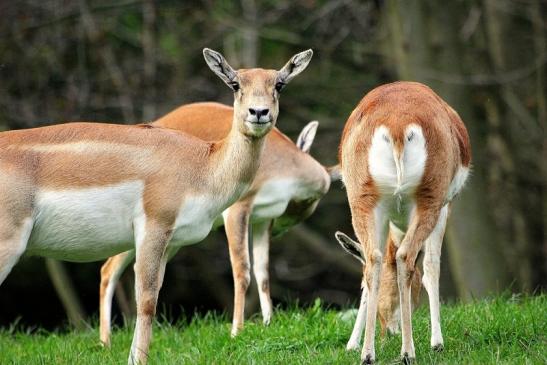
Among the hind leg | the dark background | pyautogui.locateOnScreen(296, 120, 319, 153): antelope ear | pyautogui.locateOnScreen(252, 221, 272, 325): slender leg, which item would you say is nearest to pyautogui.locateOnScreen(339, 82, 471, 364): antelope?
the hind leg

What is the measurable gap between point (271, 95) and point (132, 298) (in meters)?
11.6

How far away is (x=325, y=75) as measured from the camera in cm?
1755

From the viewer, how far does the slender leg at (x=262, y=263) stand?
9930 millimetres

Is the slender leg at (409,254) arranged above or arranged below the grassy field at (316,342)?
above

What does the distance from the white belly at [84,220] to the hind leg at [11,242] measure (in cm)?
16

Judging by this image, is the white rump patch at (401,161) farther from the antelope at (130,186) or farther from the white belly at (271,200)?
the white belly at (271,200)

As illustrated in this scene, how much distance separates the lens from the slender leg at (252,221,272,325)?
993cm

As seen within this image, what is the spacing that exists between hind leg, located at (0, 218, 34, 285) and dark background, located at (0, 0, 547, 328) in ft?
27.3

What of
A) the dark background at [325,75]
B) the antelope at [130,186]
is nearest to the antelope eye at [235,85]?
the antelope at [130,186]

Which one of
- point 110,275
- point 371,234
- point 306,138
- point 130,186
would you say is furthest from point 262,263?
point 371,234

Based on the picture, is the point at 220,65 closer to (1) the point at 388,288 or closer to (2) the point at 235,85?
(2) the point at 235,85

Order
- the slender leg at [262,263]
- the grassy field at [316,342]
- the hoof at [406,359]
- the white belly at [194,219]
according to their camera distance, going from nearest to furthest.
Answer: the hoof at [406,359], the grassy field at [316,342], the white belly at [194,219], the slender leg at [262,263]

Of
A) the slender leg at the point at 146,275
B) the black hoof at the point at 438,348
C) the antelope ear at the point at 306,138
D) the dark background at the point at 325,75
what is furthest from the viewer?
the dark background at the point at 325,75

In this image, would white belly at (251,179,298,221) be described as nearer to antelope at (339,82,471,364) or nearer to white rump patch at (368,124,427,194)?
antelope at (339,82,471,364)
